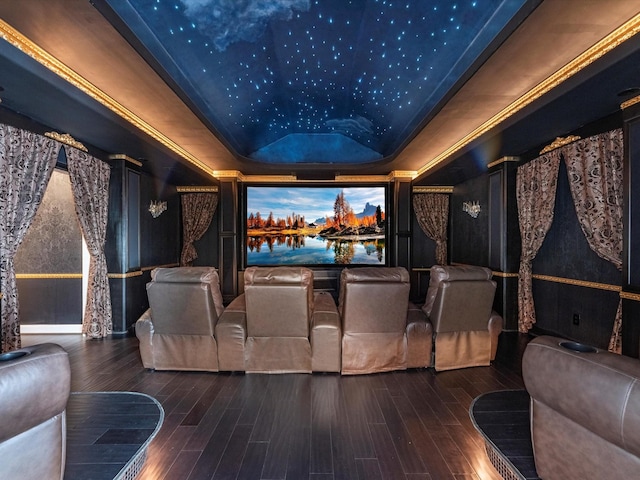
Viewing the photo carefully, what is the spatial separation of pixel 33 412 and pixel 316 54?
14.3 ft

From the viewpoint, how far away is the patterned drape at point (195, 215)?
7543 mm

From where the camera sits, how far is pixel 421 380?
10.2ft

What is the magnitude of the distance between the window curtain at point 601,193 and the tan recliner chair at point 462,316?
1.26 m

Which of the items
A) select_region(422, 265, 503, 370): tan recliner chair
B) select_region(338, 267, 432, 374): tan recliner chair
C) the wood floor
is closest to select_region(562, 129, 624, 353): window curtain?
select_region(422, 265, 503, 370): tan recliner chair

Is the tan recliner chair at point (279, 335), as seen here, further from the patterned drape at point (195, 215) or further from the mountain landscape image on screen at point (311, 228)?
the patterned drape at point (195, 215)

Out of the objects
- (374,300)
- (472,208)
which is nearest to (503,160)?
(472,208)

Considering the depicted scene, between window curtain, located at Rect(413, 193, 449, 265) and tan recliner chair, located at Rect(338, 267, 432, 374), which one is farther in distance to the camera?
window curtain, located at Rect(413, 193, 449, 265)

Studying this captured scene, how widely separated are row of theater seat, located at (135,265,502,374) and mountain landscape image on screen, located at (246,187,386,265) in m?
4.26

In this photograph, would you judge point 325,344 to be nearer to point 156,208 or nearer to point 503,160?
point 503,160

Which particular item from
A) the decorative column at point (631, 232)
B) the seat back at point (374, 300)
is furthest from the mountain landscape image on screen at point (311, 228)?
the decorative column at point (631, 232)

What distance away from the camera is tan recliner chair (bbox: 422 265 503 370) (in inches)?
124

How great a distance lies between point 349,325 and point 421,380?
0.90 metres

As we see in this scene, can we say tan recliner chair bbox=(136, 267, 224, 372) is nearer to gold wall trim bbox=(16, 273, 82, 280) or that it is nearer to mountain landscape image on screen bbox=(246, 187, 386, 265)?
gold wall trim bbox=(16, 273, 82, 280)

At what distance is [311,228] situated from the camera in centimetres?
765
